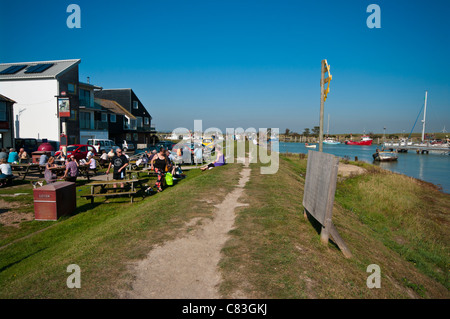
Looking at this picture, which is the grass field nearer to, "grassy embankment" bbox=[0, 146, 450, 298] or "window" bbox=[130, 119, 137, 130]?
"grassy embankment" bbox=[0, 146, 450, 298]

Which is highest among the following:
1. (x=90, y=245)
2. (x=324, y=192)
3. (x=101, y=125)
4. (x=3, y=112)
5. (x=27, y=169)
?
(x=3, y=112)

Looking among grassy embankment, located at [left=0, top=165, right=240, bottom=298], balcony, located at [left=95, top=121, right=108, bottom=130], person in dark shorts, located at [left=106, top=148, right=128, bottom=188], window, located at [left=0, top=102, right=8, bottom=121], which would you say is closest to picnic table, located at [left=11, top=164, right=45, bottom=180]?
grassy embankment, located at [left=0, top=165, right=240, bottom=298]

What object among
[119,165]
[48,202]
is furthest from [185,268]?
[119,165]

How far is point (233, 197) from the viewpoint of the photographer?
9688 millimetres

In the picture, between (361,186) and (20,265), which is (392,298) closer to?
(20,265)

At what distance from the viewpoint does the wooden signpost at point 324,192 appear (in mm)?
5418

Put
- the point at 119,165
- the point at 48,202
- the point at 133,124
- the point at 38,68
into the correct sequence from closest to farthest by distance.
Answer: the point at 48,202 → the point at 119,165 → the point at 38,68 → the point at 133,124

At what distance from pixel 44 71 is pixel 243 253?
1511 inches

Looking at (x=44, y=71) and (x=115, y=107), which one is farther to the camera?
(x=115, y=107)

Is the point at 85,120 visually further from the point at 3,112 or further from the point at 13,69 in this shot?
the point at 3,112

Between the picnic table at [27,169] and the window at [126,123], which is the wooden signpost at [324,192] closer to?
the picnic table at [27,169]

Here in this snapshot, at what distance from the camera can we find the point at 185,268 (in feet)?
15.3

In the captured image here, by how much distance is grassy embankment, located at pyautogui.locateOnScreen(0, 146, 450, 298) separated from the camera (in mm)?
4234
